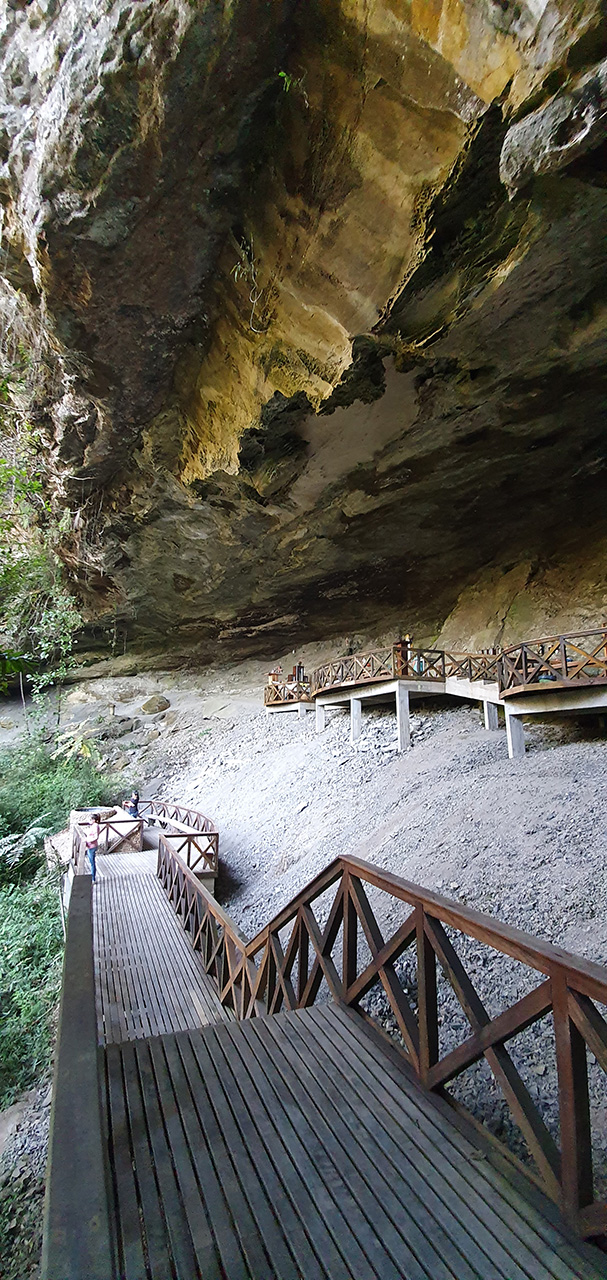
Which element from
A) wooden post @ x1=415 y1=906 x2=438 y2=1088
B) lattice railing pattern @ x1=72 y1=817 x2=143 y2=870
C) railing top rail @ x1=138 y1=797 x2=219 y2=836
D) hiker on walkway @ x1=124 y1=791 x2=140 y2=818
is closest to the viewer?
wooden post @ x1=415 y1=906 x2=438 y2=1088

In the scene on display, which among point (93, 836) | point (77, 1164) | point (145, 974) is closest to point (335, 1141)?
point (77, 1164)

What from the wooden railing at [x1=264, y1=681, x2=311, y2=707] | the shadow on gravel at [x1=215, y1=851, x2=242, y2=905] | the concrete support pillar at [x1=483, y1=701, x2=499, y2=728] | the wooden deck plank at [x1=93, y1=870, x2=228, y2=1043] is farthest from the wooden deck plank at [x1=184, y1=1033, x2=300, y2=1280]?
the wooden railing at [x1=264, y1=681, x2=311, y2=707]

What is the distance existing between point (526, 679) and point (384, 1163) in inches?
287

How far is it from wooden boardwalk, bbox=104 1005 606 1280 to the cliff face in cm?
617

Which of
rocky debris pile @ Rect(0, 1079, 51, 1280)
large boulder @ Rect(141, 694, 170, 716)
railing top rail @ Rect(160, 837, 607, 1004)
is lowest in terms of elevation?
rocky debris pile @ Rect(0, 1079, 51, 1280)

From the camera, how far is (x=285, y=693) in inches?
694

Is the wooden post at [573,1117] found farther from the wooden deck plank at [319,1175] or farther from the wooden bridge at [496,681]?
the wooden bridge at [496,681]

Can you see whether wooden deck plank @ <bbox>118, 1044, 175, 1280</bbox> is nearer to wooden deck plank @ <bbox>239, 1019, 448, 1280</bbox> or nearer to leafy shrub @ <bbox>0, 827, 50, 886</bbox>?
wooden deck plank @ <bbox>239, 1019, 448, 1280</bbox>

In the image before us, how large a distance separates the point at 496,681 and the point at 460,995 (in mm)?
8197

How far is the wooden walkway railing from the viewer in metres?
8.16

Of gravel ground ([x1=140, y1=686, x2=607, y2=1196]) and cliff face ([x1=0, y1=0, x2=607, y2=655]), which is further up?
cliff face ([x1=0, y1=0, x2=607, y2=655])

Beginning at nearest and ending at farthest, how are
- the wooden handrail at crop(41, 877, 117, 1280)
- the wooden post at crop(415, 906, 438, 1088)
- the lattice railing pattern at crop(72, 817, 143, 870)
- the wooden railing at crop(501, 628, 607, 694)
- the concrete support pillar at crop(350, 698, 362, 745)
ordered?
the wooden handrail at crop(41, 877, 117, 1280)
the wooden post at crop(415, 906, 438, 1088)
the wooden railing at crop(501, 628, 607, 694)
the lattice railing pattern at crop(72, 817, 143, 870)
the concrete support pillar at crop(350, 698, 362, 745)

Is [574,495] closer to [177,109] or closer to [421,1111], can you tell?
[177,109]

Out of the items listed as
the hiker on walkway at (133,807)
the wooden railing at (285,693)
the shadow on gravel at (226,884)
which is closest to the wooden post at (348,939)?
the shadow on gravel at (226,884)
